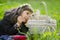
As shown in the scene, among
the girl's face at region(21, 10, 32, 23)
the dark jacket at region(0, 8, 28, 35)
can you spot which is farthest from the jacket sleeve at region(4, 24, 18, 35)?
the girl's face at region(21, 10, 32, 23)

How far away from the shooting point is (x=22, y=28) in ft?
10.00

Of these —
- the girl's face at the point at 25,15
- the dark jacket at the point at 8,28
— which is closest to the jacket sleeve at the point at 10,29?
the dark jacket at the point at 8,28

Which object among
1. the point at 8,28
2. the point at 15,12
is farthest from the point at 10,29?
the point at 15,12

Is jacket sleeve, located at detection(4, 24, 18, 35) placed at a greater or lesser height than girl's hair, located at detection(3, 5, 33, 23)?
lesser

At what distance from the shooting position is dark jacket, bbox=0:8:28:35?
3.04 m

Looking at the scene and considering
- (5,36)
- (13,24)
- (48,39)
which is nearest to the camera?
(48,39)

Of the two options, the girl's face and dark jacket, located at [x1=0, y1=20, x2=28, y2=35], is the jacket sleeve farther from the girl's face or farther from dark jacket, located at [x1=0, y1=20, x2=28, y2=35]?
the girl's face

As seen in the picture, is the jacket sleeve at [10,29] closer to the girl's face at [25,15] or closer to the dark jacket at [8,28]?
the dark jacket at [8,28]

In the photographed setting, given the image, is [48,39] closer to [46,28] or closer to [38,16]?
[46,28]

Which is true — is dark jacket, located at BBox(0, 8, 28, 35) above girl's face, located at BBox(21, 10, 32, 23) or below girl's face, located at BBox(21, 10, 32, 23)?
below

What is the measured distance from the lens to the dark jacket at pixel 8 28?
3.04 metres

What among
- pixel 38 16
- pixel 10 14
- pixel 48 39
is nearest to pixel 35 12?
pixel 38 16

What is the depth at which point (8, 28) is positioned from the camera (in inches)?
121

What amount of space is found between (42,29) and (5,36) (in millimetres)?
369
